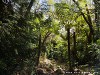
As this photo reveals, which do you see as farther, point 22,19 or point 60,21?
point 60,21

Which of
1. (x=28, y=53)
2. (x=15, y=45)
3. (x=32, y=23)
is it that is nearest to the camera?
(x=15, y=45)

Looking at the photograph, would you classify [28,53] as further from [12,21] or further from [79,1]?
[79,1]

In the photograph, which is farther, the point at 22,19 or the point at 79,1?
the point at 79,1

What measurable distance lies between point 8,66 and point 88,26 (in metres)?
13.3

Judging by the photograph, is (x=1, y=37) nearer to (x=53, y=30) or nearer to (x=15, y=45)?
(x=15, y=45)

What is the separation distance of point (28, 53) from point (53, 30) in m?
9.06

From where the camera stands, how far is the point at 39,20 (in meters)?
11.0

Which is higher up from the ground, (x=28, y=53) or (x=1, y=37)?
(x=1, y=37)

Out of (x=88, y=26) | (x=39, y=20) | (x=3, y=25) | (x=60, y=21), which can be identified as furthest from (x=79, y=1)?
(x=3, y=25)

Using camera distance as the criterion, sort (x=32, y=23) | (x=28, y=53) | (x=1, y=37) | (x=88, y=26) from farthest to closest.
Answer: (x=88, y=26) < (x=32, y=23) < (x=28, y=53) < (x=1, y=37)

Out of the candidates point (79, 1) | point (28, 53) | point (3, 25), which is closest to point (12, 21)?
point (3, 25)

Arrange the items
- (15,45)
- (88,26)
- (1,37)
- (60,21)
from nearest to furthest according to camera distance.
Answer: (1,37), (15,45), (60,21), (88,26)

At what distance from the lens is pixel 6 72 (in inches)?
357

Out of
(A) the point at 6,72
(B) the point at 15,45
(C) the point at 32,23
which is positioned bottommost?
(A) the point at 6,72
